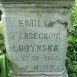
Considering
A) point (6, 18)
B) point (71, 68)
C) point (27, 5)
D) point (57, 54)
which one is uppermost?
point (27, 5)

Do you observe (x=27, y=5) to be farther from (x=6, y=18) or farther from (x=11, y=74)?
(x=11, y=74)

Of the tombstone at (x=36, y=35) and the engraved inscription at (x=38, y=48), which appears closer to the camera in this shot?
the tombstone at (x=36, y=35)

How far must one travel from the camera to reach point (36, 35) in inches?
107

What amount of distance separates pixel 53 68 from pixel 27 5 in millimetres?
1023

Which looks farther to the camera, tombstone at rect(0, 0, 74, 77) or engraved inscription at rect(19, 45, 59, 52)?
engraved inscription at rect(19, 45, 59, 52)

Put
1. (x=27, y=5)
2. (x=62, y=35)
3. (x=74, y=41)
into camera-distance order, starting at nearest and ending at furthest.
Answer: (x=27, y=5) < (x=62, y=35) < (x=74, y=41)

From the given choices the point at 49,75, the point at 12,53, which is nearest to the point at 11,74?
the point at 12,53

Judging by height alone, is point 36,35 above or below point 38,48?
above

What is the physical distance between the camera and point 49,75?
2986 mm

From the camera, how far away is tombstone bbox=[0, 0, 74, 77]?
2.51m

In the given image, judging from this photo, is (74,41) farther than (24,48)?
Yes

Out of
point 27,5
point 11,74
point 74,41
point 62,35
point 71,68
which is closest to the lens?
point 27,5

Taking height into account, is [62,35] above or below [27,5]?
below

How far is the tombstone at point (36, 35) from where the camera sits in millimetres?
2513
